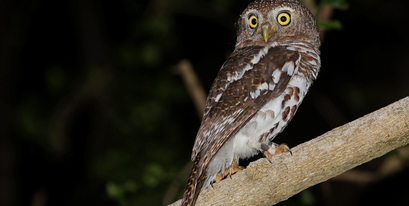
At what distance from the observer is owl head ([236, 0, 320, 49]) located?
122 inches

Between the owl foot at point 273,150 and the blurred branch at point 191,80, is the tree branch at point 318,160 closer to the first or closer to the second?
the owl foot at point 273,150

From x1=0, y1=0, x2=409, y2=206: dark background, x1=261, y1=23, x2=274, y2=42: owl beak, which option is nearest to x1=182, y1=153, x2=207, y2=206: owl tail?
x1=261, y1=23, x2=274, y2=42: owl beak

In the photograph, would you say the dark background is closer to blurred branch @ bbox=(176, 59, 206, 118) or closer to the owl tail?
blurred branch @ bbox=(176, 59, 206, 118)

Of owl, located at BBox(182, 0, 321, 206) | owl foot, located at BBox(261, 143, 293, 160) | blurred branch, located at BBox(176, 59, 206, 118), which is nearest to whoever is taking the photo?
owl foot, located at BBox(261, 143, 293, 160)

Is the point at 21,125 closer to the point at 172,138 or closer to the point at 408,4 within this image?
the point at 172,138

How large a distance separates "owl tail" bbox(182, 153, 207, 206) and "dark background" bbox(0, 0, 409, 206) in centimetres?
246

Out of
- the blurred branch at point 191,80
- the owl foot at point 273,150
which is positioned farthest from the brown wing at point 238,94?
the blurred branch at point 191,80

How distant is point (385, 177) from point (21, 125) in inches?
189

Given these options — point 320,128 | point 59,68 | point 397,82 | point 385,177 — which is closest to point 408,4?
point 397,82

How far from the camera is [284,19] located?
317 cm

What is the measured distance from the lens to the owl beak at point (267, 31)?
9.91ft

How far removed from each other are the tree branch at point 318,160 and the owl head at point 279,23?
3.84 ft

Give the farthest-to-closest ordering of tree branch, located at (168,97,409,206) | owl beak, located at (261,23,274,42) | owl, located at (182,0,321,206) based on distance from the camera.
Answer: owl beak, located at (261,23,274,42) → owl, located at (182,0,321,206) → tree branch, located at (168,97,409,206)

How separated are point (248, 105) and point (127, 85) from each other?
12.3ft
